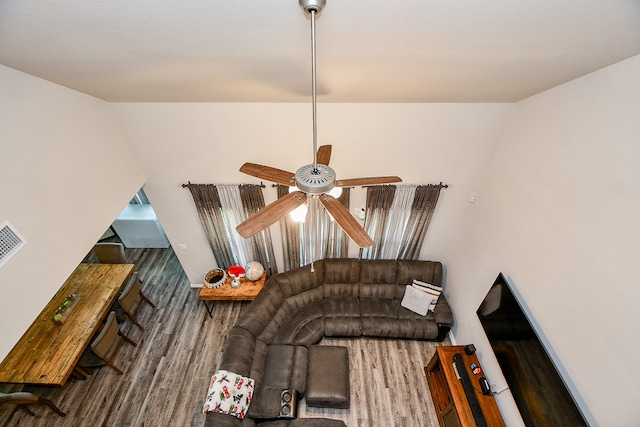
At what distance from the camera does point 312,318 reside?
443 cm

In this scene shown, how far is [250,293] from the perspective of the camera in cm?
464

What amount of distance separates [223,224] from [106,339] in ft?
6.91

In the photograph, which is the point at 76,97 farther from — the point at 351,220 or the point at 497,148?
the point at 497,148

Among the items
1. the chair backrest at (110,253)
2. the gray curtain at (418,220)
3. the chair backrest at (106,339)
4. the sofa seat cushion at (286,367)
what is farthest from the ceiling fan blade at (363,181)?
the chair backrest at (110,253)

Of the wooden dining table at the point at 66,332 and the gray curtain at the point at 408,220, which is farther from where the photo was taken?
the gray curtain at the point at 408,220

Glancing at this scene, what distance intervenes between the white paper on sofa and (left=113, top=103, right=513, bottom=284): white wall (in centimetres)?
142

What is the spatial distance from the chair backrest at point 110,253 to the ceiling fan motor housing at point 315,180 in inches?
181

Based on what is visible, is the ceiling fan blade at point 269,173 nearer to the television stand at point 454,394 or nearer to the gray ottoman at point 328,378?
the gray ottoman at point 328,378

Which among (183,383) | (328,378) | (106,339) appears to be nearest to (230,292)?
(183,383)

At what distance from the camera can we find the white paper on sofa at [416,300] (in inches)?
174

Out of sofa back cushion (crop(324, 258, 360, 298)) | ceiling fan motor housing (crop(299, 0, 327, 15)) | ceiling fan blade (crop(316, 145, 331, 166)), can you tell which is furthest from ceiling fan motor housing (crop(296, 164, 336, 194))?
sofa back cushion (crop(324, 258, 360, 298))

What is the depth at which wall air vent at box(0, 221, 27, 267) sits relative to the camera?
2172 mm

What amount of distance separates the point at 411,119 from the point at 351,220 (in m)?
2.43

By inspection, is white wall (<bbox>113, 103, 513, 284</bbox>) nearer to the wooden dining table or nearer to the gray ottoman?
the wooden dining table
